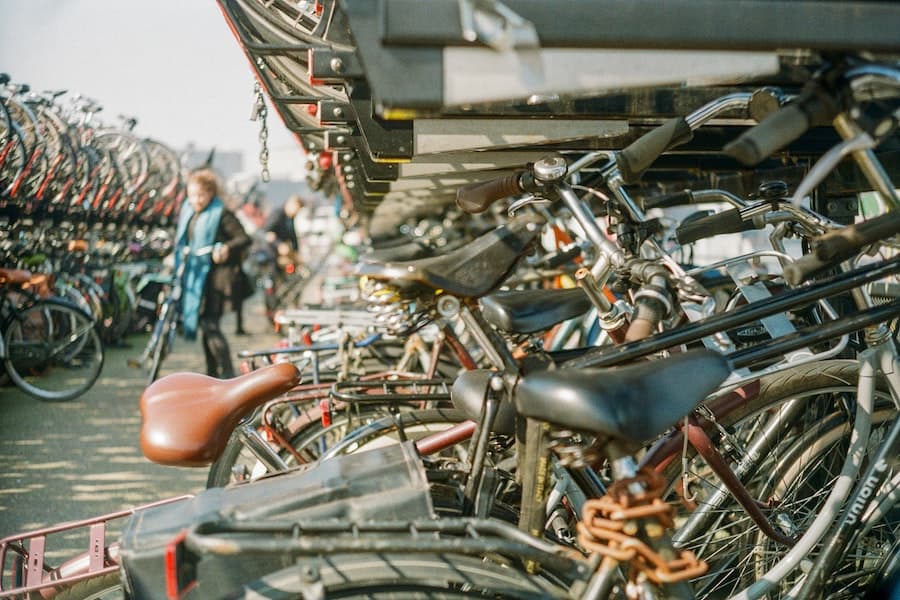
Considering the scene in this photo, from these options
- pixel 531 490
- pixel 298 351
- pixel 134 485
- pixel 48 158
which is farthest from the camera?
pixel 48 158

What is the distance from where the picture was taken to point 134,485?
533cm

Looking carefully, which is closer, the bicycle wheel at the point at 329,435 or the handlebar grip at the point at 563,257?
the bicycle wheel at the point at 329,435

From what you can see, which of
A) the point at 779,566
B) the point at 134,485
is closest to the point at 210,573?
the point at 779,566

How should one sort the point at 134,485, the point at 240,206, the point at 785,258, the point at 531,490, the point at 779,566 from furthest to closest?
the point at 240,206 → the point at 134,485 → the point at 785,258 → the point at 779,566 → the point at 531,490

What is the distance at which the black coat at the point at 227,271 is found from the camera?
26.2ft

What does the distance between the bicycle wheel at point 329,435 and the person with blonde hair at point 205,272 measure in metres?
4.00

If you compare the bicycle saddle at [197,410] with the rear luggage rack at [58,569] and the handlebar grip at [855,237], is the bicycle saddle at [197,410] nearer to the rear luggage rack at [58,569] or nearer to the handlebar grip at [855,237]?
the rear luggage rack at [58,569]

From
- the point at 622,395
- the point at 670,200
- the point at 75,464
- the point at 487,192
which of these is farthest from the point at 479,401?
the point at 75,464

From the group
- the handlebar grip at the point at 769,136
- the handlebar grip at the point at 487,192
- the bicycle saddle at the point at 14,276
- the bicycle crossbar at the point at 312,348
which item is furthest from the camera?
the bicycle saddle at the point at 14,276

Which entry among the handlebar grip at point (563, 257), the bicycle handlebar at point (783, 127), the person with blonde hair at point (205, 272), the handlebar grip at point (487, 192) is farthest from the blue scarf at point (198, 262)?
the bicycle handlebar at point (783, 127)

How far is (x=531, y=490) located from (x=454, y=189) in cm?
374

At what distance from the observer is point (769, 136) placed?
158cm

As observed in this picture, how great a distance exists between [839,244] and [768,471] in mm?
1077

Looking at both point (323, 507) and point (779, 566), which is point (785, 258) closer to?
point (779, 566)
